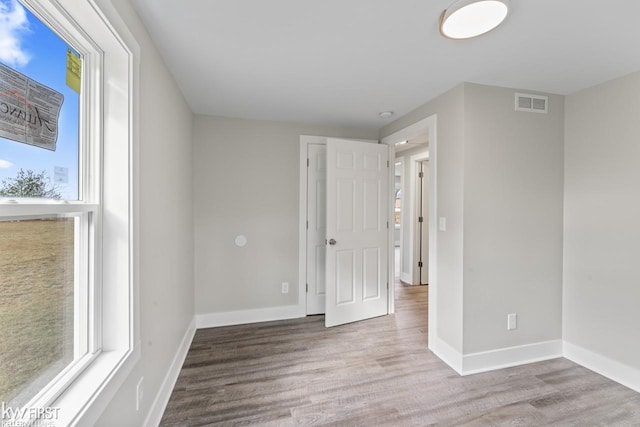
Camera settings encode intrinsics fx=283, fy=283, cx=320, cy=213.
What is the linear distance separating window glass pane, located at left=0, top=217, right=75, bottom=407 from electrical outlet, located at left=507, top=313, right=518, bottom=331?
9.21 ft

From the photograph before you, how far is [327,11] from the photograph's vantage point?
1394mm

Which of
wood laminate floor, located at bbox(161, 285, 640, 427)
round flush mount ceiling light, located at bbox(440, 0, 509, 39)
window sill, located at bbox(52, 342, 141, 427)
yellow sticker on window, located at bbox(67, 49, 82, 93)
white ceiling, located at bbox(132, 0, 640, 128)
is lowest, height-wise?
wood laminate floor, located at bbox(161, 285, 640, 427)

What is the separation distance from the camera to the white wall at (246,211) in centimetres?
300

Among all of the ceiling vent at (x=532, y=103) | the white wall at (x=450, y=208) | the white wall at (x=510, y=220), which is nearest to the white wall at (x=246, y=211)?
the white wall at (x=450, y=208)

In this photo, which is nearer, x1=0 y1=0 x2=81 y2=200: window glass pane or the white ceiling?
x1=0 y1=0 x2=81 y2=200: window glass pane

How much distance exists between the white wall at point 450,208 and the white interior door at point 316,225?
1.30 meters

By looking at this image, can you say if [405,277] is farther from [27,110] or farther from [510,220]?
[27,110]

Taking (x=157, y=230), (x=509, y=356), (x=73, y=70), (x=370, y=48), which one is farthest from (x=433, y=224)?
(x=73, y=70)

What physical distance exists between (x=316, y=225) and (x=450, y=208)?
152cm

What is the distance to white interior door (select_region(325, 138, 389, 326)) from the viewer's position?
306 centimetres

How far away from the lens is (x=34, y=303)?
0.94m

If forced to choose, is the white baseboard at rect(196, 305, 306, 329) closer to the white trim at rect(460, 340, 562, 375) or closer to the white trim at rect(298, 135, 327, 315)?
Answer: the white trim at rect(298, 135, 327, 315)

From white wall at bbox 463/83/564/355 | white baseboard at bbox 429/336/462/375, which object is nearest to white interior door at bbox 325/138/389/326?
white baseboard at bbox 429/336/462/375

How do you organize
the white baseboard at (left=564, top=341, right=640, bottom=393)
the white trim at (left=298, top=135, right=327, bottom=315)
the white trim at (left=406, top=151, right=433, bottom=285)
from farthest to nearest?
the white trim at (left=406, top=151, right=433, bottom=285) → the white trim at (left=298, top=135, right=327, bottom=315) → the white baseboard at (left=564, top=341, right=640, bottom=393)
